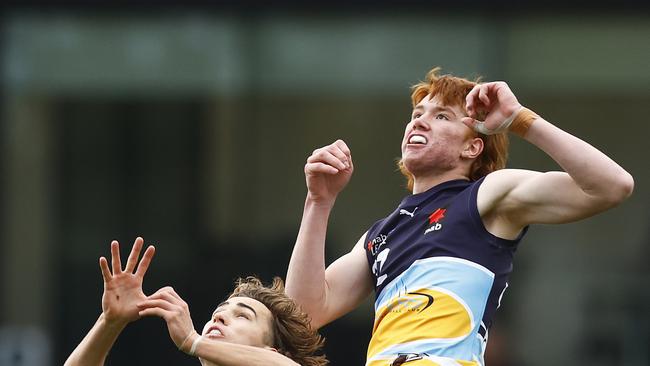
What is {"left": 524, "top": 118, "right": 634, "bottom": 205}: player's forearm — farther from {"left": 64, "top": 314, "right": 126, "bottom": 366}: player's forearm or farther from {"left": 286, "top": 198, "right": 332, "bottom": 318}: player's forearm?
{"left": 64, "top": 314, "right": 126, "bottom": 366}: player's forearm

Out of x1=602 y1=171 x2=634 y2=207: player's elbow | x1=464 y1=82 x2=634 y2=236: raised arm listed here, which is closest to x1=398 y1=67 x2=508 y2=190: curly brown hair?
x1=464 y1=82 x2=634 y2=236: raised arm

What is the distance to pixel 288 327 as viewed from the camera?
5.91 meters

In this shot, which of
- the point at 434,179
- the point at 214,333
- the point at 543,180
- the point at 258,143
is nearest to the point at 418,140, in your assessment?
the point at 434,179

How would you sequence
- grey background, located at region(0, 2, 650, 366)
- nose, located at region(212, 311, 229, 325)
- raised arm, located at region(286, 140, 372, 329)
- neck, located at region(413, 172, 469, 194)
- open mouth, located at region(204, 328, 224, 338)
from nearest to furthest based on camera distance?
open mouth, located at region(204, 328, 224, 338) → nose, located at region(212, 311, 229, 325) → neck, located at region(413, 172, 469, 194) → raised arm, located at region(286, 140, 372, 329) → grey background, located at region(0, 2, 650, 366)

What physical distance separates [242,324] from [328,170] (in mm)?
751

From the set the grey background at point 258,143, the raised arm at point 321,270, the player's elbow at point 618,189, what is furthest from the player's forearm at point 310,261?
the grey background at point 258,143

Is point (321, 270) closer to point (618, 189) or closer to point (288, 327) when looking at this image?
point (288, 327)

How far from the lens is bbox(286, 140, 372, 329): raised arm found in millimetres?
6008

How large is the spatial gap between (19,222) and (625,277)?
6509 mm

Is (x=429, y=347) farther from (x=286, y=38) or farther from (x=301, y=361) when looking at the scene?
(x=286, y=38)

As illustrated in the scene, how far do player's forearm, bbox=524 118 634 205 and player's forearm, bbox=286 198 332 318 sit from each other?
1.25 m

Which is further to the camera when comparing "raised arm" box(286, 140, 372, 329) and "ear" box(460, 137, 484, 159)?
"raised arm" box(286, 140, 372, 329)

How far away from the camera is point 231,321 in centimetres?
575

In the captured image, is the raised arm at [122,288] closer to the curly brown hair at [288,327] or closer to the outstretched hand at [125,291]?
the outstretched hand at [125,291]
